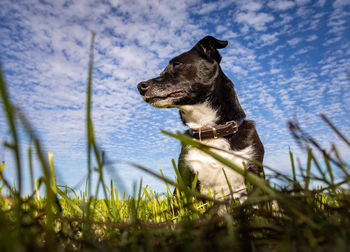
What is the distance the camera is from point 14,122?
76cm

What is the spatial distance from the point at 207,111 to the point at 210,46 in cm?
140

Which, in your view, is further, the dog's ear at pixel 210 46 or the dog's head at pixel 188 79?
the dog's ear at pixel 210 46

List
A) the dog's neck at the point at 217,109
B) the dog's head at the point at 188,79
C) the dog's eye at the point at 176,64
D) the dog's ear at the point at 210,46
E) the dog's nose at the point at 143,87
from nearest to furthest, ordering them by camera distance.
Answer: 1. the dog's neck at the point at 217,109
2. the dog's head at the point at 188,79
3. the dog's ear at the point at 210,46
4. the dog's nose at the point at 143,87
5. the dog's eye at the point at 176,64

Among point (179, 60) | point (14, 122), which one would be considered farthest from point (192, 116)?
point (14, 122)

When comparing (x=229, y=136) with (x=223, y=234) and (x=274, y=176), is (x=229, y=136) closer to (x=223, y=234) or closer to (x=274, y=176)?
(x=274, y=176)

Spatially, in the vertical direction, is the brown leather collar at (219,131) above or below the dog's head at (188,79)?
below

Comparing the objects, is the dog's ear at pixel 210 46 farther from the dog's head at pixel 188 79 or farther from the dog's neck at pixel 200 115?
the dog's neck at pixel 200 115

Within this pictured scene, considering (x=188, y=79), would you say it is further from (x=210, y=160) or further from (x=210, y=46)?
(x=210, y=160)

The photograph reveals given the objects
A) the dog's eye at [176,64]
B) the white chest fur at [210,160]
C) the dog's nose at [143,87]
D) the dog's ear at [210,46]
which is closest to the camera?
the white chest fur at [210,160]

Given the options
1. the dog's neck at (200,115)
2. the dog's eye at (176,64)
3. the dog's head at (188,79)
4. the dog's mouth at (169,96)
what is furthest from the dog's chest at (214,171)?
the dog's eye at (176,64)

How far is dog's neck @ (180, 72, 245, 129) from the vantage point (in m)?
4.56

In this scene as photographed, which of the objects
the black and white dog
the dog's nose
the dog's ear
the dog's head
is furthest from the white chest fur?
the dog's ear

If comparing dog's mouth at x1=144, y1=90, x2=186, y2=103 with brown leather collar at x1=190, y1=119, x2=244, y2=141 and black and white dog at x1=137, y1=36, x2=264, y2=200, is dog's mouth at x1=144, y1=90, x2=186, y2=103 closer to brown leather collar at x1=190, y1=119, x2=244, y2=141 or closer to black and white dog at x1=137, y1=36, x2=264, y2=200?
black and white dog at x1=137, y1=36, x2=264, y2=200

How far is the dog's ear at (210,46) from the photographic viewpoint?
199 inches
